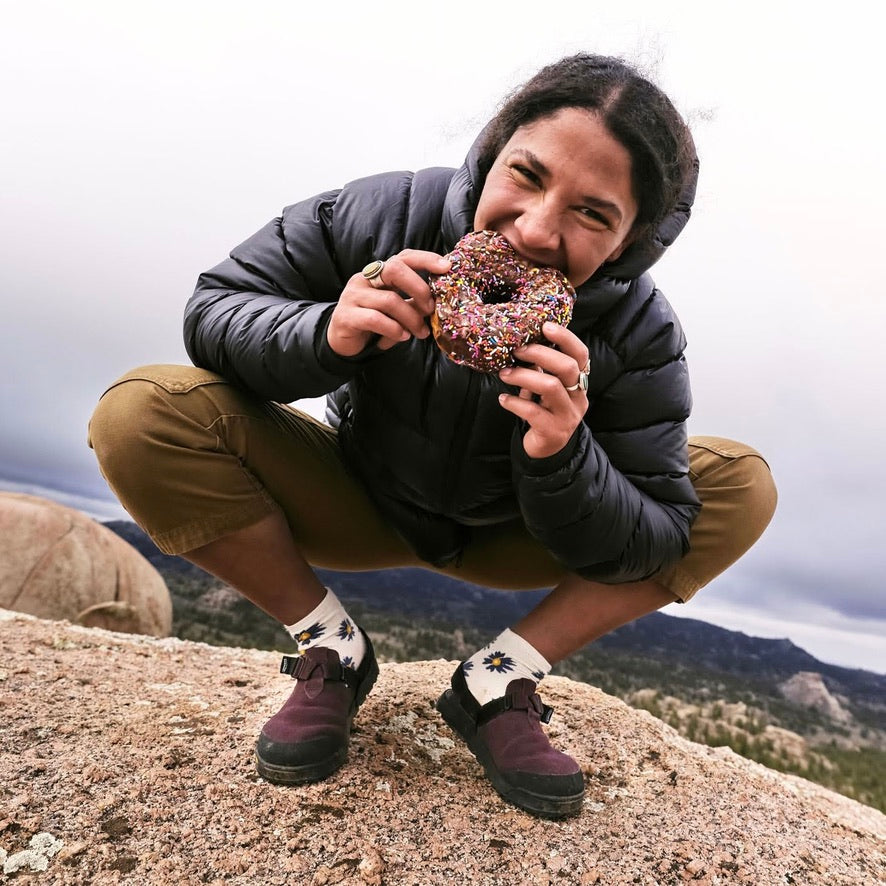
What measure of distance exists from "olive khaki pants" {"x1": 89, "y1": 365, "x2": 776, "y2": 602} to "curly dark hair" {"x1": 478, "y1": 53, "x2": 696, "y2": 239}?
1.05m

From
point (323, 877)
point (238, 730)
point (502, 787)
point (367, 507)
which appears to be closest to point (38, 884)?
point (323, 877)

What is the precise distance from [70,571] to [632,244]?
771cm

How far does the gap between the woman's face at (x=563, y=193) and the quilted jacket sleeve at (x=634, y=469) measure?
405 millimetres

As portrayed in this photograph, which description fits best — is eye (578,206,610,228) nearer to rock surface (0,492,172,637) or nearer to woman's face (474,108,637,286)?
woman's face (474,108,637,286)

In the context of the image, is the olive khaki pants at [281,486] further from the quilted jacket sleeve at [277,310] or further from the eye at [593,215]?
the eye at [593,215]

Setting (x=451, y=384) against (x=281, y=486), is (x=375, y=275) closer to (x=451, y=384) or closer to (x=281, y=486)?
(x=451, y=384)

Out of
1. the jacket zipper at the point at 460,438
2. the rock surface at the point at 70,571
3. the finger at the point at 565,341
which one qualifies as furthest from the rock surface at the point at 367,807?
the rock surface at the point at 70,571

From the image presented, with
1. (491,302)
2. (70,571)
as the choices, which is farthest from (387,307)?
(70,571)

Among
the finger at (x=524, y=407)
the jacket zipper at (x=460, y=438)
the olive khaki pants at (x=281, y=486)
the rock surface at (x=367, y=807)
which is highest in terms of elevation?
the finger at (x=524, y=407)

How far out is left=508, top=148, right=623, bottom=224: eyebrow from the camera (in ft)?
6.82

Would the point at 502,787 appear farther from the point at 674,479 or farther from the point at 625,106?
the point at 625,106

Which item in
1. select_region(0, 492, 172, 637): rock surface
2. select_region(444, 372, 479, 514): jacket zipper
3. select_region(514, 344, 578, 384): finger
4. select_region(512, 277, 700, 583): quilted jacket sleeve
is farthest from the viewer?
select_region(0, 492, 172, 637): rock surface

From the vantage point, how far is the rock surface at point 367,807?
2.00 m

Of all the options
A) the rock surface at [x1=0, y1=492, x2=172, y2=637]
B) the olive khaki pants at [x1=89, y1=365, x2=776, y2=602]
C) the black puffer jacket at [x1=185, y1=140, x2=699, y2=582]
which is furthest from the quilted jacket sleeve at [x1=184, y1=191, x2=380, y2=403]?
the rock surface at [x1=0, y1=492, x2=172, y2=637]
